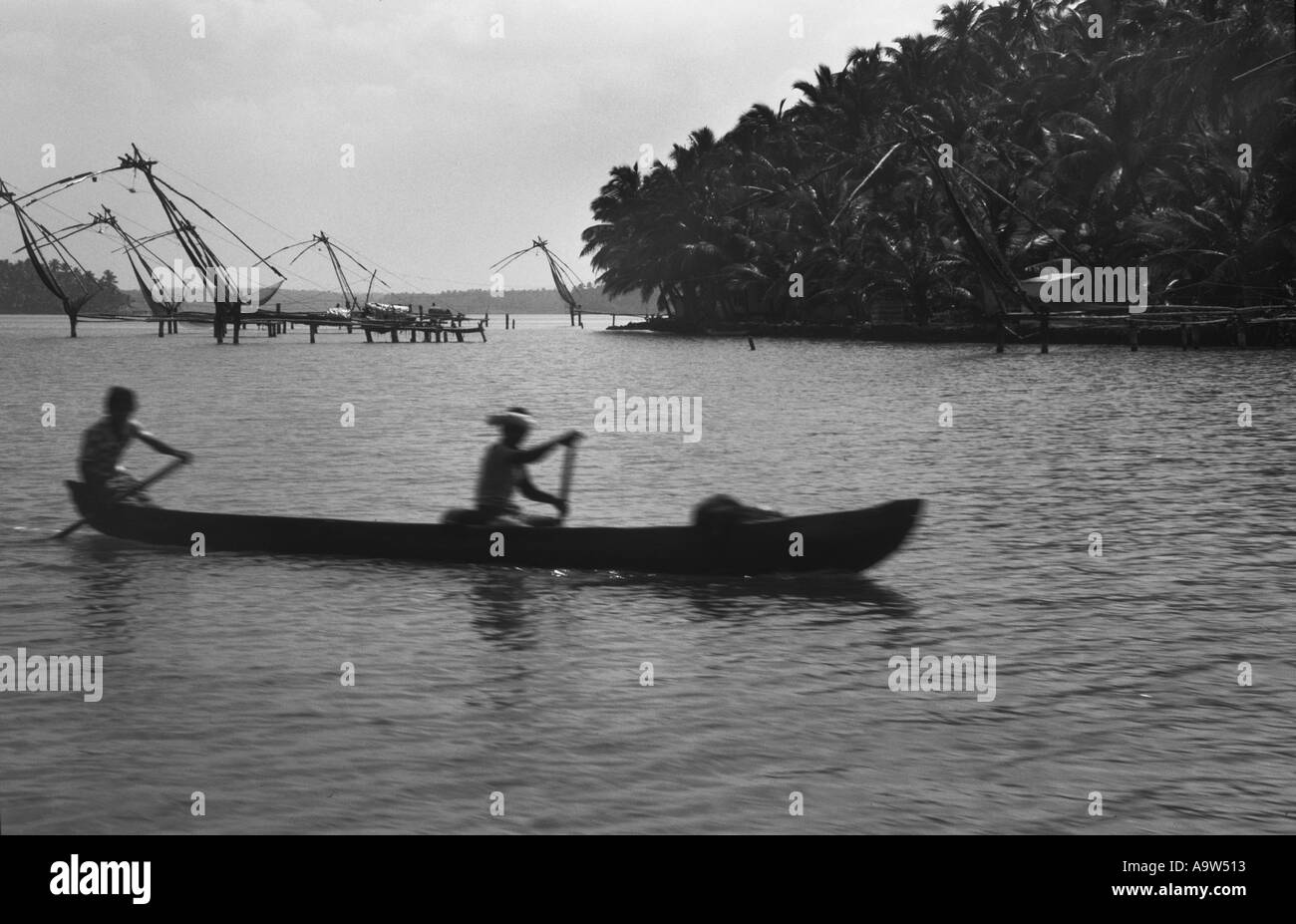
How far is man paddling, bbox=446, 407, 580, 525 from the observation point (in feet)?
47.7

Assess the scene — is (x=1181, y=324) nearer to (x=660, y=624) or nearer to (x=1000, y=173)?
(x=1000, y=173)

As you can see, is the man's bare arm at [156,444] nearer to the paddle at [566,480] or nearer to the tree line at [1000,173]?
the paddle at [566,480]

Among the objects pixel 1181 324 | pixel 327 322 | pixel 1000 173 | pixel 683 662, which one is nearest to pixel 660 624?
pixel 683 662

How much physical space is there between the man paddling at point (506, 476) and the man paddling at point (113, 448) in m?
3.57

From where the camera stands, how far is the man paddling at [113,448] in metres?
15.7

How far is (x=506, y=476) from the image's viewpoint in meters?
14.6

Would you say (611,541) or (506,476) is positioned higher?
(506,476)

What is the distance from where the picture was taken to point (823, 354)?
209 ft

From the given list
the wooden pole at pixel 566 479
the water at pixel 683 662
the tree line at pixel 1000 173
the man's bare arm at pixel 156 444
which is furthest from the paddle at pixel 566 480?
the tree line at pixel 1000 173

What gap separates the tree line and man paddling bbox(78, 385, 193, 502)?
25923mm

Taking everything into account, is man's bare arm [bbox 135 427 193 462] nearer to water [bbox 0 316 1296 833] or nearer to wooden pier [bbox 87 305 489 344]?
water [bbox 0 316 1296 833]

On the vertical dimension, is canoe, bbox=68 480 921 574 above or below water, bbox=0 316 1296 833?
above

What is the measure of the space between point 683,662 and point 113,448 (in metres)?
7.84

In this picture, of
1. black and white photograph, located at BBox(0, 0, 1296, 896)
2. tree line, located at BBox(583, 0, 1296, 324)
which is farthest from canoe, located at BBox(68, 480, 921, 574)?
tree line, located at BBox(583, 0, 1296, 324)
